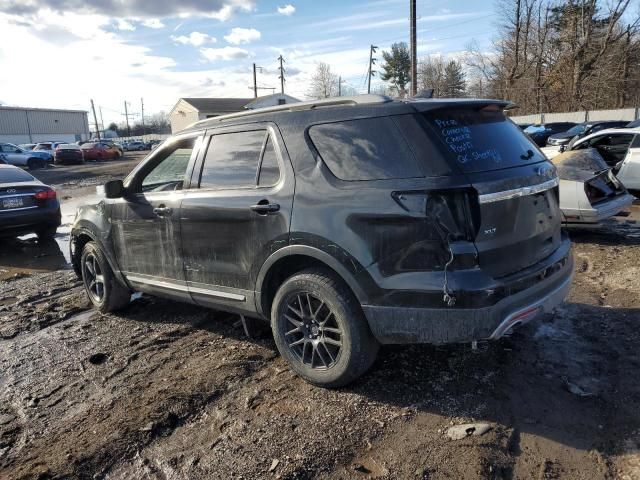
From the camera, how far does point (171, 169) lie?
15.8 feet

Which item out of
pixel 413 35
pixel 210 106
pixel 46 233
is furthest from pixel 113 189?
pixel 210 106

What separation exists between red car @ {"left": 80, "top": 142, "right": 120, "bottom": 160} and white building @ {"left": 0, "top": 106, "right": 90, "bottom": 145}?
35012 millimetres

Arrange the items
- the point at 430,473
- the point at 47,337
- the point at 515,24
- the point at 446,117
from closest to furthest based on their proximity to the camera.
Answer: the point at 430,473 < the point at 446,117 < the point at 47,337 < the point at 515,24

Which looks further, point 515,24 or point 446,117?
point 515,24

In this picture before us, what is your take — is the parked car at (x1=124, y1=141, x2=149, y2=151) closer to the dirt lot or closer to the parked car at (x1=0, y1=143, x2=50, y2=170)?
the parked car at (x1=0, y1=143, x2=50, y2=170)

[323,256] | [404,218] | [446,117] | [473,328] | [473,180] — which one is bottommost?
[473,328]

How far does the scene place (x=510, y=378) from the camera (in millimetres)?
3641

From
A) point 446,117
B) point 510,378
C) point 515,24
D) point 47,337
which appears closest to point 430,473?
point 510,378

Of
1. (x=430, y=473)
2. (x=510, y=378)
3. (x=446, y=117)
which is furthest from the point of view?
(x=510, y=378)

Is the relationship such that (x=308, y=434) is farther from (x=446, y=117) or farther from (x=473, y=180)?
(x=446, y=117)

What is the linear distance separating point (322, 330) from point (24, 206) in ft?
27.0

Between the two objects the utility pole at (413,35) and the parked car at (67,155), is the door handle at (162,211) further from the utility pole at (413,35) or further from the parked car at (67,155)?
the parked car at (67,155)

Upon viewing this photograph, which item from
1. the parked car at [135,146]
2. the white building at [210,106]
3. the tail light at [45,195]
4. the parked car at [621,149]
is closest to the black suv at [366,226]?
the tail light at [45,195]

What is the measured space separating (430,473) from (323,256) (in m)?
1.42
